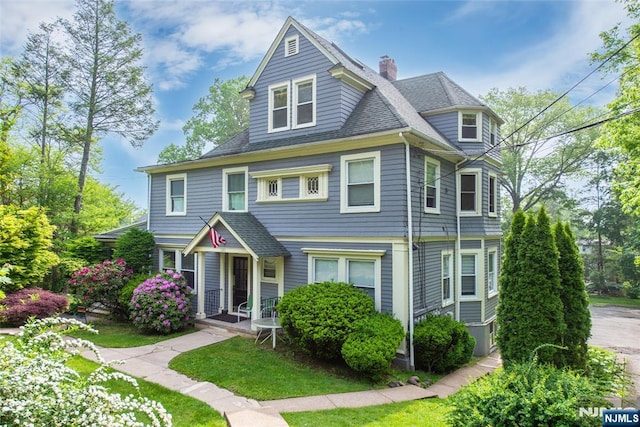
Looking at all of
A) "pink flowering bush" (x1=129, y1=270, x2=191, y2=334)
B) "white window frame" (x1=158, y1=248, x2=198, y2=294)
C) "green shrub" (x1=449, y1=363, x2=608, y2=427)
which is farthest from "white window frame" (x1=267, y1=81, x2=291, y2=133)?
"green shrub" (x1=449, y1=363, x2=608, y2=427)

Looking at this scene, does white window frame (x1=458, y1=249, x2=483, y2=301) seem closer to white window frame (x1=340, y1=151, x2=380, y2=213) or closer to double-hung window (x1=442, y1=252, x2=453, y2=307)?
double-hung window (x1=442, y1=252, x2=453, y2=307)

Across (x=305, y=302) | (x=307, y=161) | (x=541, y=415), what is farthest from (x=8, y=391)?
(x=307, y=161)

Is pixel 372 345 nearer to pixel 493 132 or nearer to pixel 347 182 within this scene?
pixel 347 182

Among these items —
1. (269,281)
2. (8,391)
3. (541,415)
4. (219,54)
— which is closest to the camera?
(8,391)

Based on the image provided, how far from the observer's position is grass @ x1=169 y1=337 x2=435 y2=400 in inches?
295

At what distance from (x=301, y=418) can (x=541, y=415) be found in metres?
3.65

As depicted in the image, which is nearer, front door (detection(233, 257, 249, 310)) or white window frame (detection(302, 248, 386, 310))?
white window frame (detection(302, 248, 386, 310))

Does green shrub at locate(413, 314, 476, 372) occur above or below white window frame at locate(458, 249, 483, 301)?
below

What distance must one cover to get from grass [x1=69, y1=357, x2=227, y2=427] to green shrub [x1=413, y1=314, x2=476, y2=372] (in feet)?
17.9

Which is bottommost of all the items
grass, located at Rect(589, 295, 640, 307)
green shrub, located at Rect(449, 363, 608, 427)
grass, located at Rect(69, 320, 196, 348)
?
grass, located at Rect(589, 295, 640, 307)

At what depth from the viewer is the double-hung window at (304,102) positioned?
11703 millimetres

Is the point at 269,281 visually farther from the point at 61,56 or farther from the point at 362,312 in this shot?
the point at 61,56

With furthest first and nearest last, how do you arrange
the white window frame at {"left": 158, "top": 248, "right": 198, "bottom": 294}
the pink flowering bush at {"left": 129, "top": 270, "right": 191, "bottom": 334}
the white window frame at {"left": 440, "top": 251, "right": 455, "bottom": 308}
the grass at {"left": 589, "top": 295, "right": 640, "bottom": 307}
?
the grass at {"left": 589, "top": 295, "right": 640, "bottom": 307} < the white window frame at {"left": 158, "top": 248, "right": 198, "bottom": 294} < the white window frame at {"left": 440, "top": 251, "right": 455, "bottom": 308} < the pink flowering bush at {"left": 129, "top": 270, "right": 191, "bottom": 334}

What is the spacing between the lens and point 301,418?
617 centimetres
